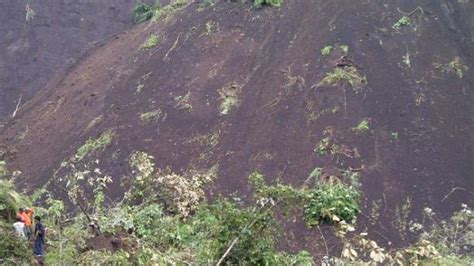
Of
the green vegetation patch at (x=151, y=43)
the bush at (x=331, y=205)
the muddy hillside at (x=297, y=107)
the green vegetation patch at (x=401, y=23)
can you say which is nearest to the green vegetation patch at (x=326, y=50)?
the muddy hillside at (x=297, y=107)

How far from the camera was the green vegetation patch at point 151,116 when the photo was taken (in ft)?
48.5

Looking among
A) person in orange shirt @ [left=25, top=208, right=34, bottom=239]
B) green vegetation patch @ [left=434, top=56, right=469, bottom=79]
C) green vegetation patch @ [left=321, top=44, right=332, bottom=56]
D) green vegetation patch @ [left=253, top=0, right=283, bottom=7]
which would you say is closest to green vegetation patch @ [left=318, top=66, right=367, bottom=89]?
green vegetation patch @ [left=321, top=44, right=332, bottom=56]

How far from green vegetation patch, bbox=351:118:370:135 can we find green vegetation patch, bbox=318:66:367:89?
1101 mm

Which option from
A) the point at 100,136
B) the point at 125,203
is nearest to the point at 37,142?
the point at 100,136

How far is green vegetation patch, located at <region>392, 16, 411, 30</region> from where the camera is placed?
14.6 m

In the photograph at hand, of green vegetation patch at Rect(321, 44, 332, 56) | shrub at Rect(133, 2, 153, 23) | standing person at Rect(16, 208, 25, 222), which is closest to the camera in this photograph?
standing person at Rect(16, 208, 25, 222)

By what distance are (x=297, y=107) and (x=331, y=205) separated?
3425 millimetres

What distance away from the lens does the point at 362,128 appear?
40.3ft

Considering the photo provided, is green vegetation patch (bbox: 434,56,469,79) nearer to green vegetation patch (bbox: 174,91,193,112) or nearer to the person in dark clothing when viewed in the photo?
green vegetation patch (bbox: 174,91,193,112)

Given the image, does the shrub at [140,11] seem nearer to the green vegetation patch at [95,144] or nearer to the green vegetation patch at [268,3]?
the green vegetation patch at [268,3]

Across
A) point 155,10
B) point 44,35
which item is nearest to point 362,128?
point 155,10

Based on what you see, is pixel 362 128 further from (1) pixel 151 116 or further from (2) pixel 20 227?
(2) pixel 20 227

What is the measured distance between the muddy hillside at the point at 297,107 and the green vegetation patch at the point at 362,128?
33mm

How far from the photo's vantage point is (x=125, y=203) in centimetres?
1170
